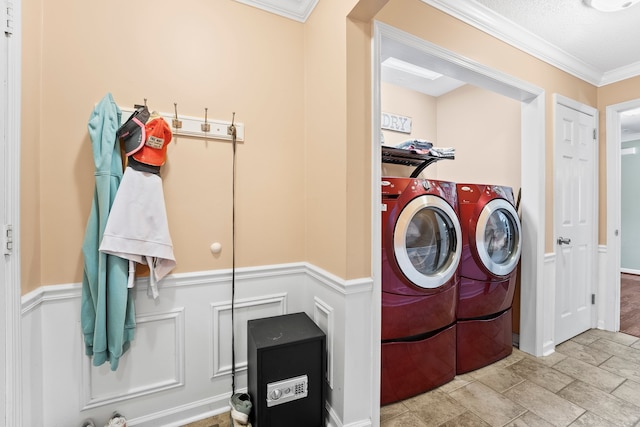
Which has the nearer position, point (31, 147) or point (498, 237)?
point (31, 147)

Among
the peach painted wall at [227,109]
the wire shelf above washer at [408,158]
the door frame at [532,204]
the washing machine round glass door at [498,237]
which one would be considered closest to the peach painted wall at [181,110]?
the peach painted wall at [227,109]

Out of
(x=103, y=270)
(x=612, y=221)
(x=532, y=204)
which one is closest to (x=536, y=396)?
(x=532, y=204)

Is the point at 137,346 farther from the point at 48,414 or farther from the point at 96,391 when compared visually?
the point at 48,414

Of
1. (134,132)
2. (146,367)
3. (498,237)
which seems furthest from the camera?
(498,237)

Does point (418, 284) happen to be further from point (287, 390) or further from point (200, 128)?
point (200, 128)

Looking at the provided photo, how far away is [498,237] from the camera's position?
6.95ft

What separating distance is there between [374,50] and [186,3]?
1056mm

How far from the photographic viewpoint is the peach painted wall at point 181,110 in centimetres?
124

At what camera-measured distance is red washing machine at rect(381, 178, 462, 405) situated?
1.59 metres

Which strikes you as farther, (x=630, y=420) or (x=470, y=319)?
(x=470, y=319)

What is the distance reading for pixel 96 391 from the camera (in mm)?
1338

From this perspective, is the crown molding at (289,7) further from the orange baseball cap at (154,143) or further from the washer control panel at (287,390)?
the washer control panel at (287,390)

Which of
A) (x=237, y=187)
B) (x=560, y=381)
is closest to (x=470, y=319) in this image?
(x=560, y=381)

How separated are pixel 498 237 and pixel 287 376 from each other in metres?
1.83
